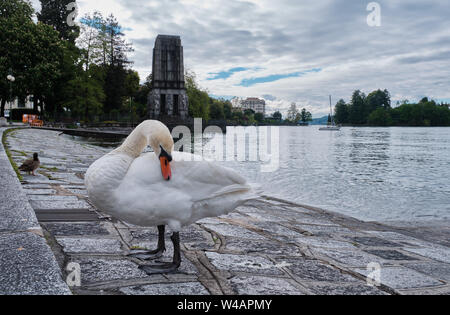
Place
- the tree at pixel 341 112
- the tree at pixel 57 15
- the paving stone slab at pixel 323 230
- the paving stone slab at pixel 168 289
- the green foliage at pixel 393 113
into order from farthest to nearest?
1. the tree at pixel 341 112
2. the green foliage at pixel 393 113
3. the tree at pixel 57 15
4. the paving stone slab at pixel 323 230
5. the paving stone slab at pixel 168 289

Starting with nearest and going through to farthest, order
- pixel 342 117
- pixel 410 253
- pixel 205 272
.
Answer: pixel 205 272
pixel 410 253
pixel 342 117

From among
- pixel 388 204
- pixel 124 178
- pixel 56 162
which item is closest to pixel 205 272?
pixel 124 178

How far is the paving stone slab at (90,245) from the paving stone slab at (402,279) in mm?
2472

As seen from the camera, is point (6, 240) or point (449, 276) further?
point (449, 276)

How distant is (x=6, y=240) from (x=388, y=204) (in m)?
11.5

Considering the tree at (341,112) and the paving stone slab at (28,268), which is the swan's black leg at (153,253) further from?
the tree at (341,112)

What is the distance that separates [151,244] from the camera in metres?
3.89

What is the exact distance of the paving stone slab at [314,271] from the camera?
319 centimetres

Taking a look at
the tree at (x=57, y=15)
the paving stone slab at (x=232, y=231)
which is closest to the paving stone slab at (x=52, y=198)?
the paving stone slab at (x=232, y=231)

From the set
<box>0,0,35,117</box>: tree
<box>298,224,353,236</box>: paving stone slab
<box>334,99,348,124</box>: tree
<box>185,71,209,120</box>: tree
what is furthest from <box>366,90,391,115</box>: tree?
<box>298,224,353,236</box>: paving stone slab
